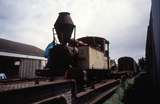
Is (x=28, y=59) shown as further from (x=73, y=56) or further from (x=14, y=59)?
(x=73, y=56)

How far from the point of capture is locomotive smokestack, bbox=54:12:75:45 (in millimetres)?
9037

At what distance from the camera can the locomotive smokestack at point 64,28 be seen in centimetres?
904

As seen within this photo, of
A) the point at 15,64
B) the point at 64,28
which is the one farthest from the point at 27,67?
the point at 64,28

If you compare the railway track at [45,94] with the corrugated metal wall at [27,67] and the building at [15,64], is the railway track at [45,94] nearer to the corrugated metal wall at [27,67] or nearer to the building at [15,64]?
the building at [15,64]

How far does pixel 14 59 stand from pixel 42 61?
441cm

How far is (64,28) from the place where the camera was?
9109 mm

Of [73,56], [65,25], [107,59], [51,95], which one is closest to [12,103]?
[51,95]

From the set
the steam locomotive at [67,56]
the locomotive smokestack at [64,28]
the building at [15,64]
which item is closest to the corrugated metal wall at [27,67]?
the building at [15,64]

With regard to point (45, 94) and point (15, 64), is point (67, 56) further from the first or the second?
point (15, 64)

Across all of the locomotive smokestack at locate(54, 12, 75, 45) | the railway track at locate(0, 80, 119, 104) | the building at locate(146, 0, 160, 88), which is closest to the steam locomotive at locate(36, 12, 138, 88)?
the locomotive smokestack at locate(54, 12, 75, 45)

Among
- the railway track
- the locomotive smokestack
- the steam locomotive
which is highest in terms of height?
the locomotive smokestack

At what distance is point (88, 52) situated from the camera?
975 cm

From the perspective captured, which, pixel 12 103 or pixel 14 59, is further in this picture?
pixel 14 59

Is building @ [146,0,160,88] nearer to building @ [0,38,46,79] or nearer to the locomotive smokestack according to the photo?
the locomotive smokestack
